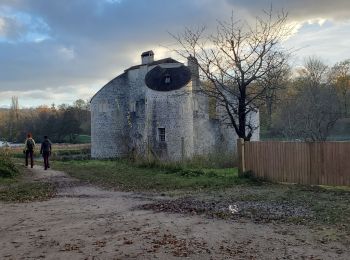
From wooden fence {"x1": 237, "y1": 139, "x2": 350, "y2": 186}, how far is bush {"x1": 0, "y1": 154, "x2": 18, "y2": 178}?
30.8 feet

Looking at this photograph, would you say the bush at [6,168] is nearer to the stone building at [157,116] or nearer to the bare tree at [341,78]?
the stone building at [157,116]

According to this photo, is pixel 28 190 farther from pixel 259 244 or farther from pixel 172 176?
pixel 259 244

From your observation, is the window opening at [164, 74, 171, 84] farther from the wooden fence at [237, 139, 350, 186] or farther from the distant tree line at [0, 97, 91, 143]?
the distant tree line at [0, 97, 91, 143]

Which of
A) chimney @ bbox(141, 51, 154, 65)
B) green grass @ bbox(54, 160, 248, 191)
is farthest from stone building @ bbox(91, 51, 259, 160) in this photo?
green grass @ bbox(54, 160, 248, 191)

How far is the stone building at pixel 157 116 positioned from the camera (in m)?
36.9

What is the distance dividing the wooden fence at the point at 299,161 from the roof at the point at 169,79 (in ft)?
66.9

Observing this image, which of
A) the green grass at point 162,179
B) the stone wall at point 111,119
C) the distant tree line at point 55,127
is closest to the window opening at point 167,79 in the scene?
the stone wall at point 111,119

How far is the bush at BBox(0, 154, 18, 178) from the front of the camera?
17.5 metres

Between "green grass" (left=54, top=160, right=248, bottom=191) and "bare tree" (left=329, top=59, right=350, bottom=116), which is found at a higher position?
"bare tree" (left=329, top=59, right=350, bottom=116)

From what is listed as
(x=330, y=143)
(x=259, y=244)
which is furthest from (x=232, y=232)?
(x=330, y=143)

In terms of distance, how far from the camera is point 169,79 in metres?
37.2

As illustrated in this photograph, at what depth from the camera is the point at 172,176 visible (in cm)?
1809

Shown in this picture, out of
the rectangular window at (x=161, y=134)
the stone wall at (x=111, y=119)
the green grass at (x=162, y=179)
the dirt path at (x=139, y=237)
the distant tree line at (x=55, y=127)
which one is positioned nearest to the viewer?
the dirt path at (x=139, y=237)

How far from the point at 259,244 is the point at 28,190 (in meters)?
9.57
